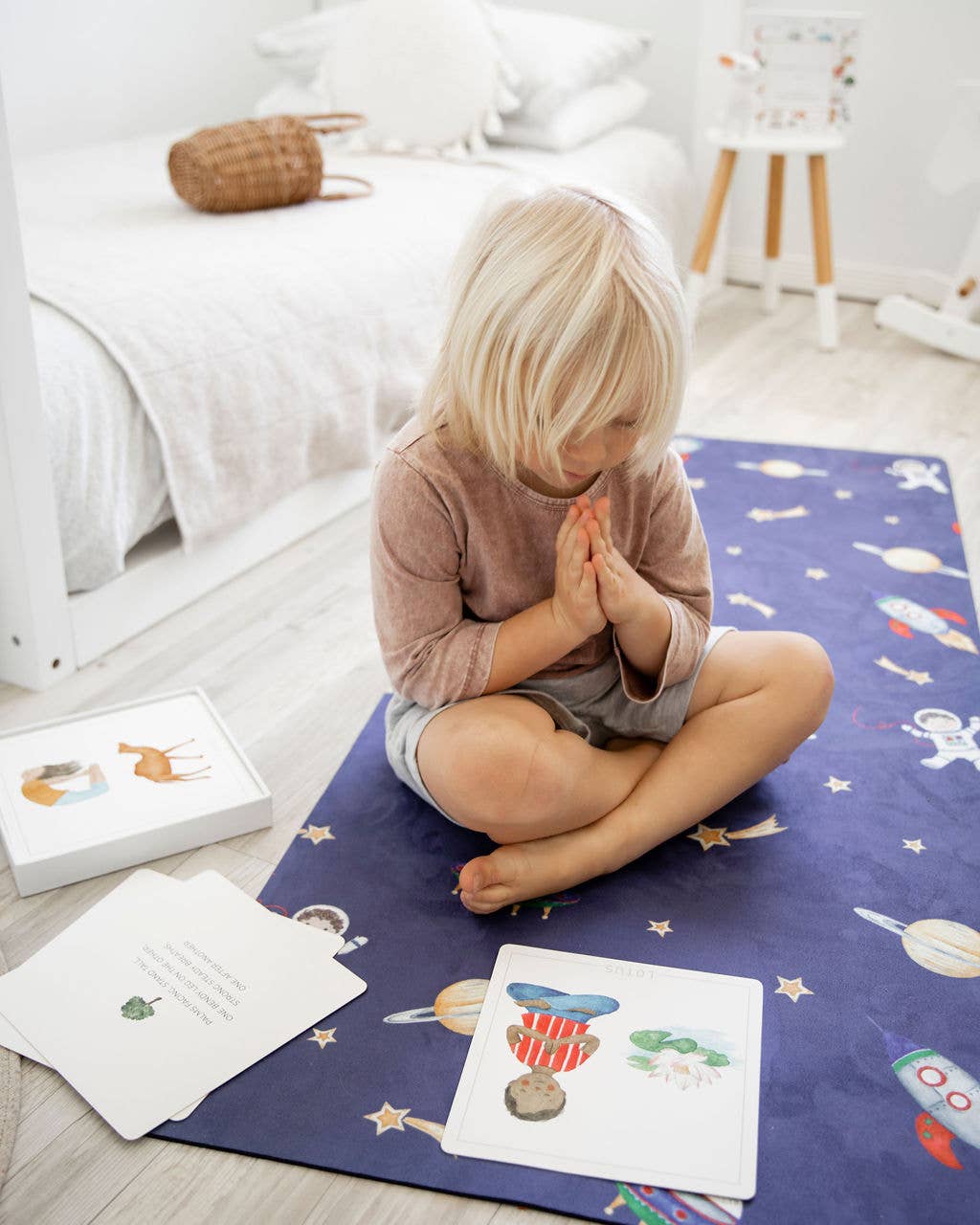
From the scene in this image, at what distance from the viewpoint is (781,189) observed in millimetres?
2566

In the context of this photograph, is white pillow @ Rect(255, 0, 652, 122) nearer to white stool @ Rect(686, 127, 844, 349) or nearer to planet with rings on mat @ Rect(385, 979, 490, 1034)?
white stool @ Rect(686, 127, 844, 349)

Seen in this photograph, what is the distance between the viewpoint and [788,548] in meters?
1.69

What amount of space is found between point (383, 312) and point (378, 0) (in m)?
0.91

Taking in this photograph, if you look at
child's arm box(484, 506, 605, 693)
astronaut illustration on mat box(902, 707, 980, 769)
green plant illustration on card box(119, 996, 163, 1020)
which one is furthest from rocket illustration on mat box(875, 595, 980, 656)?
green plant illustration on card box(119, 996, 163, 1020)

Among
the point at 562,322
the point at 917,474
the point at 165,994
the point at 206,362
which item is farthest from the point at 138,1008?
the point at 917,474

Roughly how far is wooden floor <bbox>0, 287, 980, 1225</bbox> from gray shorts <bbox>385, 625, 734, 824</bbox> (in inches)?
5.3

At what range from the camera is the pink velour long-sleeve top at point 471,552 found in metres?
1.02

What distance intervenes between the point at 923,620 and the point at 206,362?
0.96 metres

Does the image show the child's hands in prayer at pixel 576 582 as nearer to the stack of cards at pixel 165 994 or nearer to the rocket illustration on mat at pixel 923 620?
the stack of cards at pixel 165 994

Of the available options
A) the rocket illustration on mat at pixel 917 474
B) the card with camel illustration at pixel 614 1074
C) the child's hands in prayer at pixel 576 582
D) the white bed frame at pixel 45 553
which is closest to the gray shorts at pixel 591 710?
the child's hands in prayer at pixel 576 582

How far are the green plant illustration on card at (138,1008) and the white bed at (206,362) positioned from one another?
0.55m

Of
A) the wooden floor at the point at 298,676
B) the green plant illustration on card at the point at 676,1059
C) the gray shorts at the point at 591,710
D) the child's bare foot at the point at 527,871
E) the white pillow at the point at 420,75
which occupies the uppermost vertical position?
the white pillow at the point at 420,75

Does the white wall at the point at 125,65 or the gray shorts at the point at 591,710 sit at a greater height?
the white wall at the point at 125,65

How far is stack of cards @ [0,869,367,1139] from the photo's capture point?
0.88 meters
